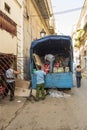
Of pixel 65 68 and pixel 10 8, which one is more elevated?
pixel 10 8

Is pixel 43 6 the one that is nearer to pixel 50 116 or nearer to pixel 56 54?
pixel 56 54

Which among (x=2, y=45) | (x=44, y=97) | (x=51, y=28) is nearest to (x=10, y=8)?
(x=2, y=45)

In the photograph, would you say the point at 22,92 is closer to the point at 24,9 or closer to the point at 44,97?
the point at 44,97

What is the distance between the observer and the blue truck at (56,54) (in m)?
16.3

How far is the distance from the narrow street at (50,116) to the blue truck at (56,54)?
2.56m

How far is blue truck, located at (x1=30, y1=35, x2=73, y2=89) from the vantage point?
16.3m

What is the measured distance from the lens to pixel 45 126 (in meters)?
8.74

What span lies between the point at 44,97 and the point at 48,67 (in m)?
3.87

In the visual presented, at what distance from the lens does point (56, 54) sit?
19359mm

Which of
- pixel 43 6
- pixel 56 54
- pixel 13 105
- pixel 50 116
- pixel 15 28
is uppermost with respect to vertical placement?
pixel 43 6

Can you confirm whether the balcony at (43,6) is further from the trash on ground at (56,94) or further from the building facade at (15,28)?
the trash on ground at (56,94)

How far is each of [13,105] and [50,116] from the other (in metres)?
2.29

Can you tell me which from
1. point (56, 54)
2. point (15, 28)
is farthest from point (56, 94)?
point (56, 54)

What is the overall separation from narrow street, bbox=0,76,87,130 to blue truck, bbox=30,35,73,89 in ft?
8.39
